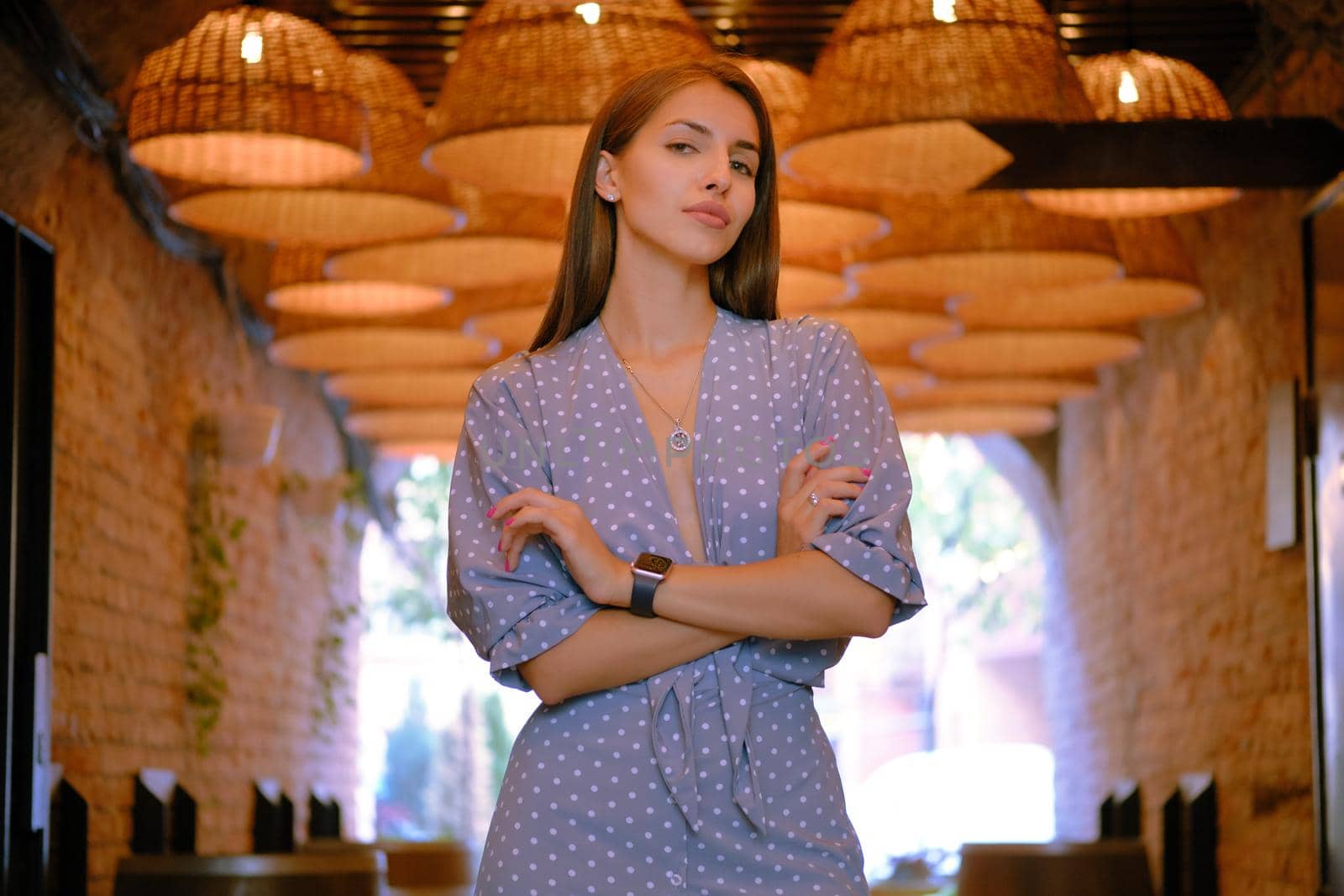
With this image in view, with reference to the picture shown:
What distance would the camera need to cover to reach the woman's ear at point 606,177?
2.28 metres

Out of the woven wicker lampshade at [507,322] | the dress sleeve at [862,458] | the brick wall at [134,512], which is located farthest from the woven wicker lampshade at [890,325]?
the dress sleeve at [862,458]

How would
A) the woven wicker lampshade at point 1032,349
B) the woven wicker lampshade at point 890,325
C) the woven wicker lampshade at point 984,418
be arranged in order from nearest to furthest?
the woven wicker lampshade at point 890,325 → the woven wicker lampshade at point 1032,349 → the woven wicker lampshade at point 984,418

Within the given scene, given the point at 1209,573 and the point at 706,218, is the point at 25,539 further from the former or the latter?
the point at 1209,573

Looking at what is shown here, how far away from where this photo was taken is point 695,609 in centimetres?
198

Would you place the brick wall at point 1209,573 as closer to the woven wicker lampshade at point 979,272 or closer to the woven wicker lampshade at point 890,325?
the woven wicker lampshade at point 979,272

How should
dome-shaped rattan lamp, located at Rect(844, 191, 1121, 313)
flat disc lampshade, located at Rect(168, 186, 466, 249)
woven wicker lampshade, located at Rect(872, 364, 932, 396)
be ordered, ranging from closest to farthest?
1. flat disc lampshade, located at Rect(168, 186, 466, 249)
2. dome-shaped rattan lamp, located at Rect(844, 191, 1121, 313)
3. woven wicker lampshade, located at Rect(872, 364, 932, 396)

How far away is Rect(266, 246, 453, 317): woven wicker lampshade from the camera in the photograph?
664 centimetres

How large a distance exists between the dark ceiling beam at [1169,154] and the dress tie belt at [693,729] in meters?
3.26

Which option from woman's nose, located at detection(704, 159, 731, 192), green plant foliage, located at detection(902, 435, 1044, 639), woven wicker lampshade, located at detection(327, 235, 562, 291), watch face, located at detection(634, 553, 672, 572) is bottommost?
watch face, located at detection(634, 553, 672, 572)

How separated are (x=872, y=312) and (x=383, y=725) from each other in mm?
15906

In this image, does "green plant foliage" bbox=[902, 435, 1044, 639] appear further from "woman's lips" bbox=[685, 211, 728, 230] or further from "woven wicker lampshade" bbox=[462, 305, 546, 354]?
"woman's lips" bbox=[685, 211, 728, 230]

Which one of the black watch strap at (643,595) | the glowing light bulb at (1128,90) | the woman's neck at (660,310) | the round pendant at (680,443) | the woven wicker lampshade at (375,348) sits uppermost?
the glowing light bulb at (1128,90)

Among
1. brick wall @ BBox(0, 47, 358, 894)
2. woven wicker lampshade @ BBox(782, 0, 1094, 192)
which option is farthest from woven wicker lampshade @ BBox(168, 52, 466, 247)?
woven wicker lampshade @ BBox(782, 0, 1094, 192)

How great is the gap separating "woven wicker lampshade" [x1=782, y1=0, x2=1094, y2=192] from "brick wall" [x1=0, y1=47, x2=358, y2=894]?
1.97 meters
